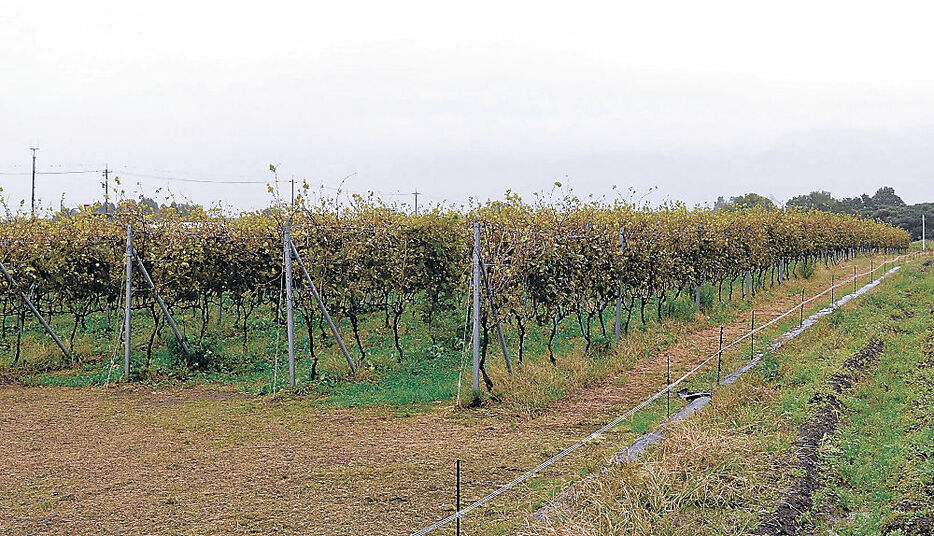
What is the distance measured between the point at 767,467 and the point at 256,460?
4.44m

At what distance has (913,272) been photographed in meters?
27.2

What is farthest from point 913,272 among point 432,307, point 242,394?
point 242,394

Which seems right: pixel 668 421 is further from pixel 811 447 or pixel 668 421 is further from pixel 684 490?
pixel 684 490

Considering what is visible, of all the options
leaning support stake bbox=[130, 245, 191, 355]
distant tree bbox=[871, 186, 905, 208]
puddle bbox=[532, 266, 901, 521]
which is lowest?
puddle bbox=[532, 266, 901, 521]

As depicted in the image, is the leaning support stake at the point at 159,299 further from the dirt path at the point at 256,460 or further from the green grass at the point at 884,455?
the green grass at the point at 884,455

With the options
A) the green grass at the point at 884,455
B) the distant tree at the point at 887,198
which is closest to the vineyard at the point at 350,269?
the green grass at the point at 884,455

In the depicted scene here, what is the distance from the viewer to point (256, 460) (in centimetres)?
715

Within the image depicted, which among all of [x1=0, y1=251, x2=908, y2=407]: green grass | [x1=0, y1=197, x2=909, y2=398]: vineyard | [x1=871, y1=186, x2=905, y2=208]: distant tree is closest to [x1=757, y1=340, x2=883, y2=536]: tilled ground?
[x1=0, y1=251, x2=908, y2=407]: green grass

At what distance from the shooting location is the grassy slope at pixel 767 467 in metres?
5.15

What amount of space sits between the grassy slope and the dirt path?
84 centimetres

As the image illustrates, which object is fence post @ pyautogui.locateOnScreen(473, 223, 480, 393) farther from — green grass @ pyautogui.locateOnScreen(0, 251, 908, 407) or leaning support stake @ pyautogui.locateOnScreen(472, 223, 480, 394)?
green grass @ pyautogui.locateOnScreen(0, 251, 908, 407)

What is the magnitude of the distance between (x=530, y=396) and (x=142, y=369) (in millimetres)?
5942

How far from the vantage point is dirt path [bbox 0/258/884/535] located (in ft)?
18.8

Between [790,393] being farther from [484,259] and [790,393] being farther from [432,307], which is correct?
[432,307]
